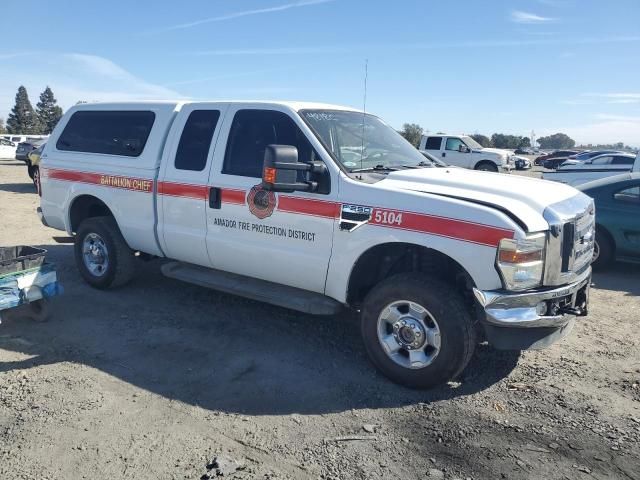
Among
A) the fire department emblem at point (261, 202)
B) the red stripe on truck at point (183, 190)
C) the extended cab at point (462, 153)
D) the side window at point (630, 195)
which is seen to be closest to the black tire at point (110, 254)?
the red stripe on truck at point (183, 190)

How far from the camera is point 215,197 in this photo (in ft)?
16.5

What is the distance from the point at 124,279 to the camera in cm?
618

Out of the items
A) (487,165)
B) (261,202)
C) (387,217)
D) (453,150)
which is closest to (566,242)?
(387,217)

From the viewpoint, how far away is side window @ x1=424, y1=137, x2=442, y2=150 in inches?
862

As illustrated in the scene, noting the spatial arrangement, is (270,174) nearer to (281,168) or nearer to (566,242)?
(281,168)

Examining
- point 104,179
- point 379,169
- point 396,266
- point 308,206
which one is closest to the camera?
point 308,206

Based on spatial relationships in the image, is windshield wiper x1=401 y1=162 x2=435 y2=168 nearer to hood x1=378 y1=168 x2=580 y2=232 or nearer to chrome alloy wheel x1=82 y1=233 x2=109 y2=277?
hood x1=378 y1=168 x2=580 y2=232

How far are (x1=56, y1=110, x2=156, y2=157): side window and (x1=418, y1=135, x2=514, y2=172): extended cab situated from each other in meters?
16.8

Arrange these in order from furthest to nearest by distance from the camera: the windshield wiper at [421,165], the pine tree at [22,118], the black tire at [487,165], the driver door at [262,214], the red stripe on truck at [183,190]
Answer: the pine tree at [22,118] → the black tire at [487,165] → the red stripe on truck at [183,190] → the windshield wiper at [421,165] → the driver door at [262,214]

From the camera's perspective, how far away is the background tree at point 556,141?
11406cm

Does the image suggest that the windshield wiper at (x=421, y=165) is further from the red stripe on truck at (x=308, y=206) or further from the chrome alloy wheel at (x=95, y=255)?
the chrome alloy wheel at (x=95, y=255)

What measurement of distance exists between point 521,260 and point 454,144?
63.2 feet

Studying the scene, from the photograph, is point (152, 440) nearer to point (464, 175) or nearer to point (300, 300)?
point (300, 300)

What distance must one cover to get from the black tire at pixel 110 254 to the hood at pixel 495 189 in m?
3.26
